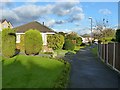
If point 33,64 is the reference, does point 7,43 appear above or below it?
above

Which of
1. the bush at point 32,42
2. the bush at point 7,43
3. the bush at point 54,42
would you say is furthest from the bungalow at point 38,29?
the bush at point 7,43

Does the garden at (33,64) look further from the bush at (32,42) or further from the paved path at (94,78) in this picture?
the paved path at (94,78)

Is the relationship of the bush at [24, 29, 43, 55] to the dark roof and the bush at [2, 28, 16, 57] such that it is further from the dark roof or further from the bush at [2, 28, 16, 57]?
the dark roof

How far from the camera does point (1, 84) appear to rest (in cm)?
1322

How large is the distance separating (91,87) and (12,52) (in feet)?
58.3

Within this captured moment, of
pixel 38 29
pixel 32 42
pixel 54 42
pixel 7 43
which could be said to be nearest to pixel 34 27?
pixel 38 29

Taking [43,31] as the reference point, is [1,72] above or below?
below

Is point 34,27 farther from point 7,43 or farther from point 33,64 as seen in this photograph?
point 33,64

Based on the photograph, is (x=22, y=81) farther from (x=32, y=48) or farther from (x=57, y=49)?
(x=57, y=49)

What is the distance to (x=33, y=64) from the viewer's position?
22594 mm

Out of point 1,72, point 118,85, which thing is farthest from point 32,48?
point 118,85

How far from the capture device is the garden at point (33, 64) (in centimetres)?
1352

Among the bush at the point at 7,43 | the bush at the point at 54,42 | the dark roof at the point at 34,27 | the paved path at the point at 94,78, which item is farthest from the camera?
the dark roof at the point at 34,27

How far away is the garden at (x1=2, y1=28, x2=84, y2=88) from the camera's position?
44.4 feet
